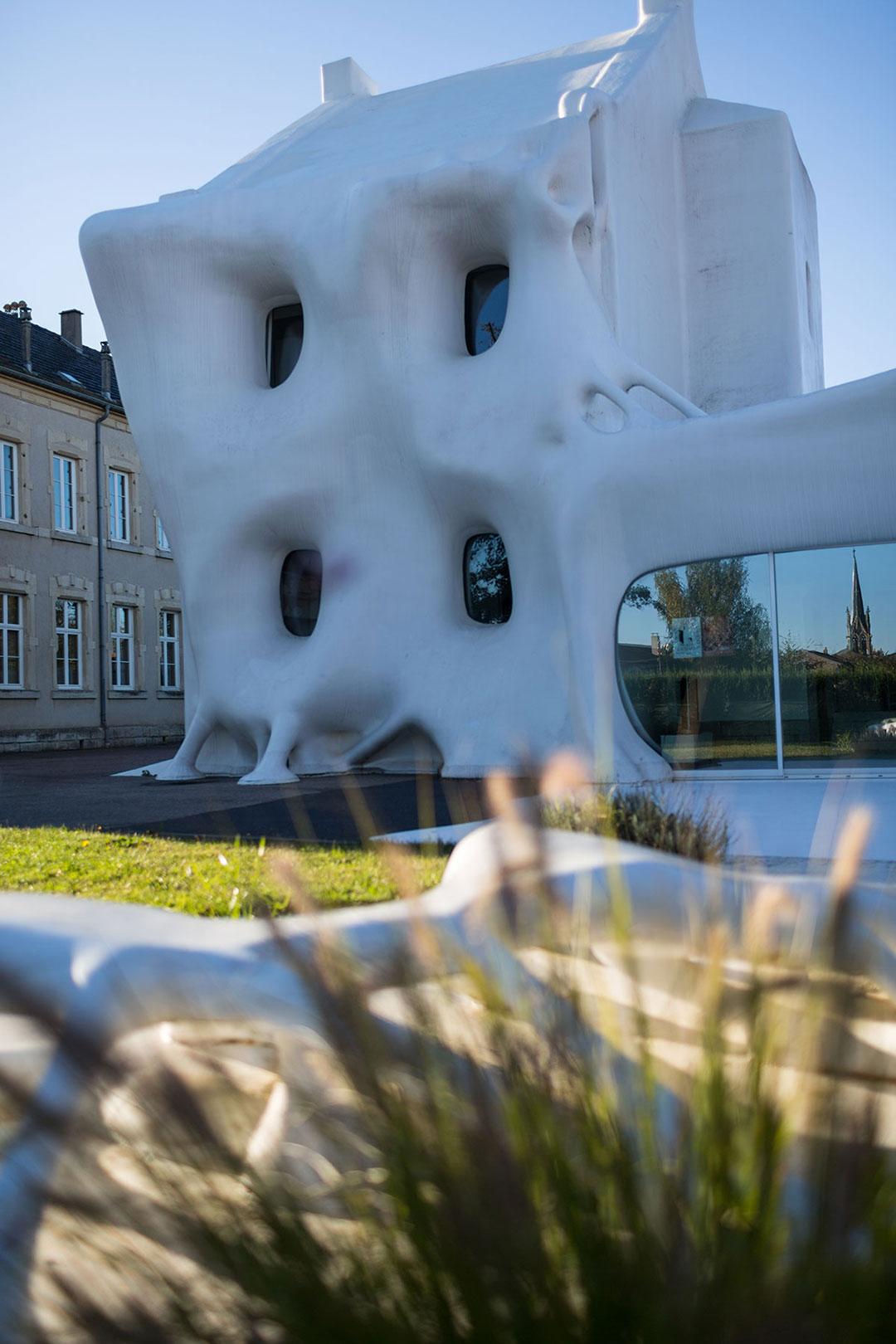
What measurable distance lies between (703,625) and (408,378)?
5.00 meters

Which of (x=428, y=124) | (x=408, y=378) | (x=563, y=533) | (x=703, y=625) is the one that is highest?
(x=428, y=124)

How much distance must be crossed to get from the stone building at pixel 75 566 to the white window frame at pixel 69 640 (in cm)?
3

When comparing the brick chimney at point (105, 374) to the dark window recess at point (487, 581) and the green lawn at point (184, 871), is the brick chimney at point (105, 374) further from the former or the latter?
the green lawn at point (184, 871)

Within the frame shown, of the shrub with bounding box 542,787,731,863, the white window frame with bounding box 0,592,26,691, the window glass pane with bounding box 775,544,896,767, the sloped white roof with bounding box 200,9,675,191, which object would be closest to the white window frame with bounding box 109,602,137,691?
the white window frame with bounding box 0,592,26,691

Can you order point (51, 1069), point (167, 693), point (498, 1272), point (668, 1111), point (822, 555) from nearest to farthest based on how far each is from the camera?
point (51, 1069)
point (498, 1272)
point (668, 1111)
point (822, 555)
point (167, 693)

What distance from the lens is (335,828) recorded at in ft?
30.0

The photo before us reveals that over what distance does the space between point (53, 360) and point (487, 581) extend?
21.1 metres

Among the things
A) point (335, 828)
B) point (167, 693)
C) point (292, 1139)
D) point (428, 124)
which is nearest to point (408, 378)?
point (428, 124)

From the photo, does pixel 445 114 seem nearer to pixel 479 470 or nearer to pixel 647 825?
pixel 479 470

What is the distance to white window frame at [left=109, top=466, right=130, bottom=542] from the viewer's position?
3198 centimetres

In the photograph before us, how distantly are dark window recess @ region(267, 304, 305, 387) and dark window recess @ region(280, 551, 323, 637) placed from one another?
265 centimetres

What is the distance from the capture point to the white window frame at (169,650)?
1316 inches

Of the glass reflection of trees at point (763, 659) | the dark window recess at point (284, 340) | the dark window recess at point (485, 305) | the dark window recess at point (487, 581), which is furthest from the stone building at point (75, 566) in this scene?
the glass reflection of trees at point (763, 659)

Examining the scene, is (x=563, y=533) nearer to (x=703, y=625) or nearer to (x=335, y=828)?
(x=703, y=625)
